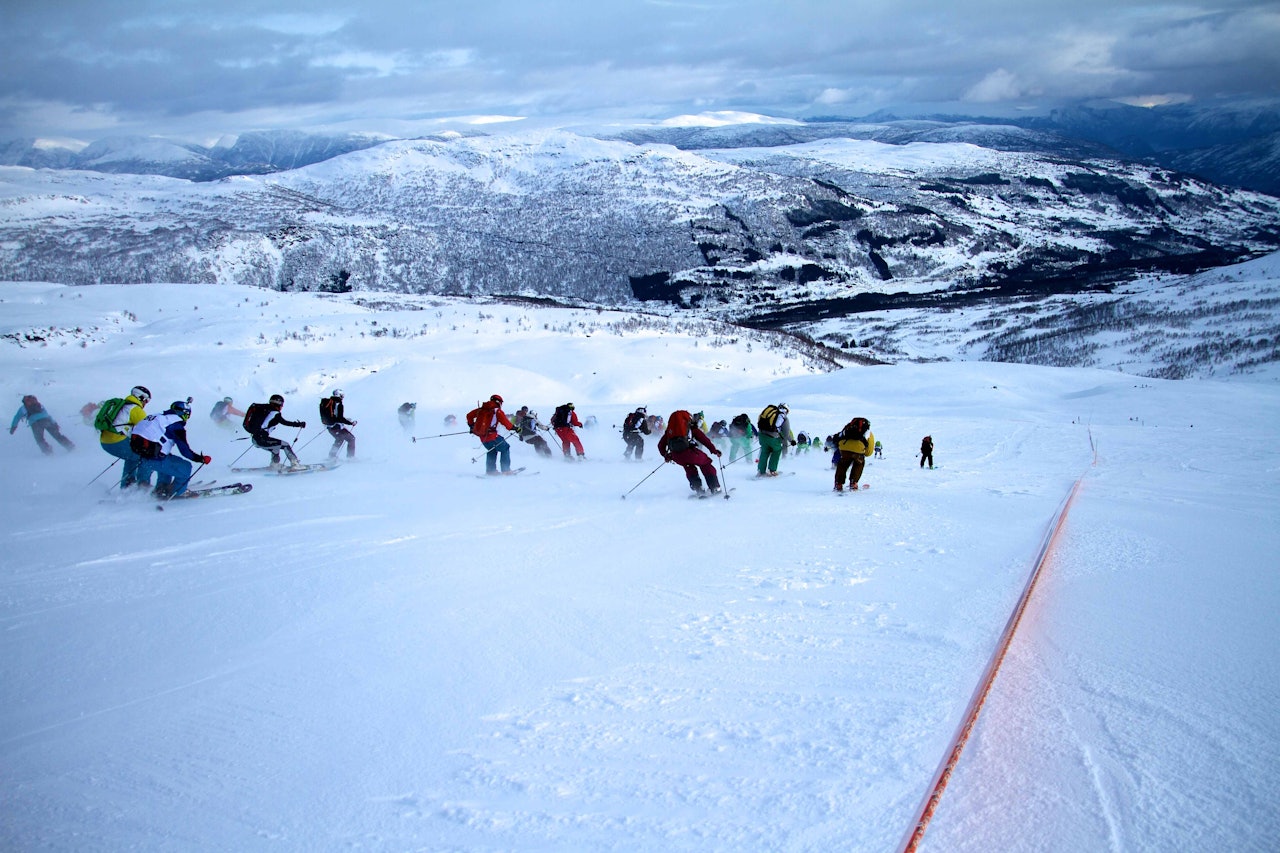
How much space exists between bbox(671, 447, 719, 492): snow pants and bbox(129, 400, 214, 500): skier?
21.5 ft

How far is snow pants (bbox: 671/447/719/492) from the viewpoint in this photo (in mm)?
10148

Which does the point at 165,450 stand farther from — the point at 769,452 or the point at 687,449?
the point at 769,452

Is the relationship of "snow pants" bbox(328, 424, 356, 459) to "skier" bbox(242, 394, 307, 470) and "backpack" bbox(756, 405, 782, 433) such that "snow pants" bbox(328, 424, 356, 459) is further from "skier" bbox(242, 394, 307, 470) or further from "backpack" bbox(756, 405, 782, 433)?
"backpack" bbox(756, 405, 782, 433)

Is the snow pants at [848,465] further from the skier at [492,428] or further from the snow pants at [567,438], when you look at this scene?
the snow pants at [567,438]

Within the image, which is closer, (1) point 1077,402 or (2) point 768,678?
(2) point 768,678

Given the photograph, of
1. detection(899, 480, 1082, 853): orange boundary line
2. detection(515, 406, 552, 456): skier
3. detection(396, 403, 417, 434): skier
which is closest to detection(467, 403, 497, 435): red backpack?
detection(515, 406, 552, 456): skier

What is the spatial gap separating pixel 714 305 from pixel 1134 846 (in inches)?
3829

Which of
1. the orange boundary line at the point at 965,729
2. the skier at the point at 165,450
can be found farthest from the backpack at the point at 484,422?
the orange boundary line at the point at 965,729

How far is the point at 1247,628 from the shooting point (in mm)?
4535

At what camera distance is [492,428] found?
11992 millimetres

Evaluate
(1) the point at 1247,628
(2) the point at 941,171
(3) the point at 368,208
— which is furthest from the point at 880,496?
(2) the point at 941,171

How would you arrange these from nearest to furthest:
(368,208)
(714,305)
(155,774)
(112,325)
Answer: (155,774)
(112,325)
(714,305)
(368,208)

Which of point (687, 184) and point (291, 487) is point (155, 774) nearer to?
point (291, 487)

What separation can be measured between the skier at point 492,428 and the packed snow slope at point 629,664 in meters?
0.87
